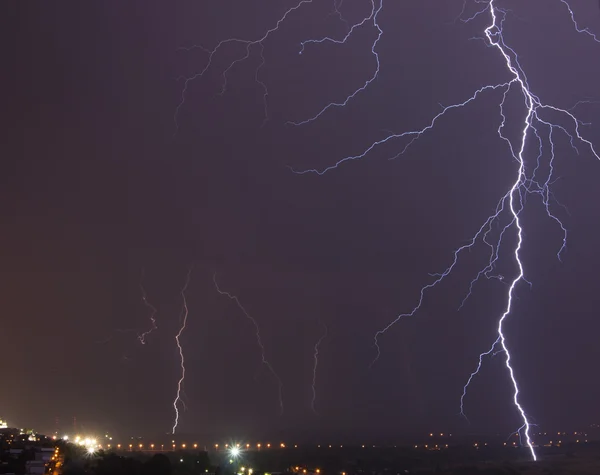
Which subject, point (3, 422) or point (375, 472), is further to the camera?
point (3, 422)

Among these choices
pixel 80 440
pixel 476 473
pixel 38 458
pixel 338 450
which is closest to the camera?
pixel 38 458

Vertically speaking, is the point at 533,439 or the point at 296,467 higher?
the point at 533,439

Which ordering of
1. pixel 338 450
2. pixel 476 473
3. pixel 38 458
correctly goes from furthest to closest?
1. pixel 338 450
2. pixel 476 473
3. pixel 38 458

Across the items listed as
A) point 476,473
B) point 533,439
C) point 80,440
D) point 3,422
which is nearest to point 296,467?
point 476,473

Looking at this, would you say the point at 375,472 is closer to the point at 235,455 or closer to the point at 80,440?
the point at 235,455

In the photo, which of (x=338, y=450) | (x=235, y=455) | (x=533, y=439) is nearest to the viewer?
(x=235, y=455)

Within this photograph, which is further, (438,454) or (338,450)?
(338,450)

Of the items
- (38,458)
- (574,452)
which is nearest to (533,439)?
(574,452)

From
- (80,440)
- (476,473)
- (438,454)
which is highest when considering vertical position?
(80,440)

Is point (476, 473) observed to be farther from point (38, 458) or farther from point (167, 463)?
point (38, 458)
